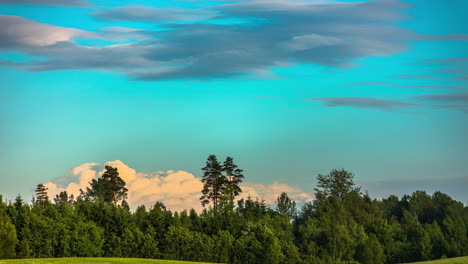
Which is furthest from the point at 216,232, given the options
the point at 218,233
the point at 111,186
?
the point at 111,186

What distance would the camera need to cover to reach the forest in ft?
218

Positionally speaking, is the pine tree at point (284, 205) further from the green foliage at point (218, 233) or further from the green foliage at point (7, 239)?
the green foliage at point (7, 239)

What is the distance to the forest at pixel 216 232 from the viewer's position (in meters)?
66.4

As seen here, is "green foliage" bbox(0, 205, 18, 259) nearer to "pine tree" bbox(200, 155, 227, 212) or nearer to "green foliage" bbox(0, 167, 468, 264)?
"green foliage" bbox(0, 167, 468, 264)

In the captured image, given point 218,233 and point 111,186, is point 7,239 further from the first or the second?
point 111,186

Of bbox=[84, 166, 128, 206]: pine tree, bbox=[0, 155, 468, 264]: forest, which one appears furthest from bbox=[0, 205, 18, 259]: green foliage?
bbox=[84, 166, 128, 206]: pine tree

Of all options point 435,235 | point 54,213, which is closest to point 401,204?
point 435,235

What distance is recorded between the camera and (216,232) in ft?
274

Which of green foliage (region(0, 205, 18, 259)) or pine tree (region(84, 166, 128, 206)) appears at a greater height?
pine tree (region(84, 166, 128, 206))

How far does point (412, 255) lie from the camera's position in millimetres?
102125

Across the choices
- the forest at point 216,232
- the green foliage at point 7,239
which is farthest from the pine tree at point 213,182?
the green foliage at point 7,239

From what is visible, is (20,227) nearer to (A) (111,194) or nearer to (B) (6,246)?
(B) (6,246)

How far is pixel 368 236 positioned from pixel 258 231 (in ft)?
91.7

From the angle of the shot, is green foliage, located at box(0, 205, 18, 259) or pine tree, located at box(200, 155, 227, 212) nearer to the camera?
green foliage, located at box(0, 205, 18, 259)
